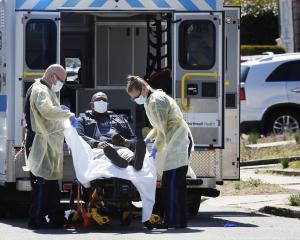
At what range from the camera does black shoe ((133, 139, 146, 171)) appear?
12273 mm

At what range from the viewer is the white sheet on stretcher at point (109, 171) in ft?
40.4

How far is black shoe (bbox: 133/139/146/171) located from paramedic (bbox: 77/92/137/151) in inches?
28.3

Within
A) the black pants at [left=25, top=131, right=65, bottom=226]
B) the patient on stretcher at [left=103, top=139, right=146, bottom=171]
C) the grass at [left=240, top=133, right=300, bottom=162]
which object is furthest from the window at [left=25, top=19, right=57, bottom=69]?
the grass at [left=240, top=133, right=300, bottom=162]

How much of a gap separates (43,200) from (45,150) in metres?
0.55

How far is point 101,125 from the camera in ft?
43.8

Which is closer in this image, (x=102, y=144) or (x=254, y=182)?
(x=102, y=144)

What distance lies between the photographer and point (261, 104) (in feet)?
72.7

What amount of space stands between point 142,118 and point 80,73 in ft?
3.95

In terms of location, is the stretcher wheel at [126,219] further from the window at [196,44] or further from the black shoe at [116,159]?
the window at [196,44]

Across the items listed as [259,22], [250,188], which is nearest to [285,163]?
[250,188]

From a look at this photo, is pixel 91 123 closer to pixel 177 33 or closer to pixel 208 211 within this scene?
pixel 177 33

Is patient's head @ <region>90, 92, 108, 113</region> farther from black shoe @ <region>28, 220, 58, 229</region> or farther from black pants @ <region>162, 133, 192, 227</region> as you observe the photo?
black shoe @ <region>28, 220, 58, 229</region>

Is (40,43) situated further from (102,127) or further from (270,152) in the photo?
(270,152)

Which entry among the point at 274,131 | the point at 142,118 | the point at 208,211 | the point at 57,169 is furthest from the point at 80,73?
the point at 274,131
